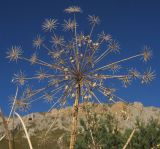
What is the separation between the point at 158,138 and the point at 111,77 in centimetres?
7544

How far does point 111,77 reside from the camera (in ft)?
39.5

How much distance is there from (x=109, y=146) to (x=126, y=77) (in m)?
77.4

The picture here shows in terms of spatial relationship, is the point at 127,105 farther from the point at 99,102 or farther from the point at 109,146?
the point at 109,146

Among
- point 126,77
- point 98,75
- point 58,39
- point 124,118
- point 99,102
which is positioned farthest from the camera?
point 58,39

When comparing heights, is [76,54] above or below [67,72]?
above

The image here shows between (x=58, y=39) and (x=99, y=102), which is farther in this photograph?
(x=58, y=39)

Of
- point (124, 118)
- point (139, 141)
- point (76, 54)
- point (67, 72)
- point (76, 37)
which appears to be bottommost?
point (124, 118)

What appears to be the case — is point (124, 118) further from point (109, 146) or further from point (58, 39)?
point (109, 146)

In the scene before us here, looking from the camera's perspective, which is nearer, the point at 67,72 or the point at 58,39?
the point at 67,72

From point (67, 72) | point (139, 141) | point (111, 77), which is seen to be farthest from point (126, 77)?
point (139, 141)

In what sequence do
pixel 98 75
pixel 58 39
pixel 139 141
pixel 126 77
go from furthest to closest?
pixel 139 141 → pixel 58 39 → pixel 126 77 → pixel 98 75

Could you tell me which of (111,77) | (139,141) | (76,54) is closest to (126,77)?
(111,77)

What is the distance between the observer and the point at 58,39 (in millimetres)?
14414

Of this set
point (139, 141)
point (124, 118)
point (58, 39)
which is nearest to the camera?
point (124, 118)
